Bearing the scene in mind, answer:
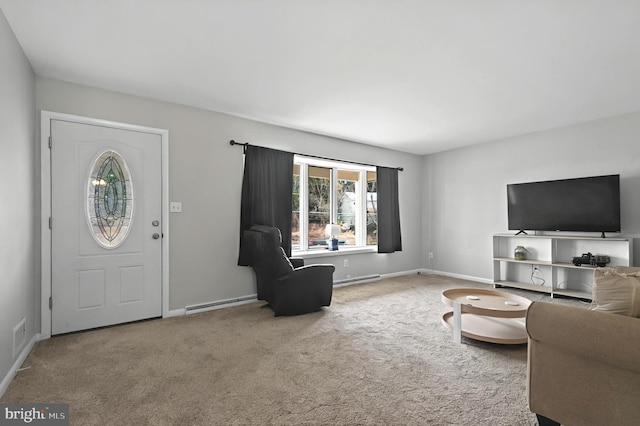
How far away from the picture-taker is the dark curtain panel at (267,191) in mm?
4168

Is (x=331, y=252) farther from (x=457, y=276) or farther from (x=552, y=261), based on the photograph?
(x=552, y=261)

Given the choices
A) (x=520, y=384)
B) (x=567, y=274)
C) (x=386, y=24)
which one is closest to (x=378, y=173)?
(x=567, y=274)

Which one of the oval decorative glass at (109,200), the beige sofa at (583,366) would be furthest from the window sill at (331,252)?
the beige sofa at (583,366)

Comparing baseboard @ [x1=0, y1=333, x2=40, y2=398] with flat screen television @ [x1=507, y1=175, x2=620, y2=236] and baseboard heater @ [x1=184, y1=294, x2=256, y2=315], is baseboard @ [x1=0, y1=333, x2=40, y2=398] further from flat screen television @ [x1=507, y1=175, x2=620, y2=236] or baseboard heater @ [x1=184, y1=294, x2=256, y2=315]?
flat screen television @ [x1=507, y1=175, x2=620, y2=236]

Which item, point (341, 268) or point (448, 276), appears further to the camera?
point (448, 276)

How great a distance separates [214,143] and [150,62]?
4.26 ft

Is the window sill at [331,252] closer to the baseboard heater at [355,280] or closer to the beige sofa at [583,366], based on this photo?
the baseboard heater at [355,280]

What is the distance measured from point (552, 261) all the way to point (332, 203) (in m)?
3.38

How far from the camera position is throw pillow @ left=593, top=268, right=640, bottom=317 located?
1.46m

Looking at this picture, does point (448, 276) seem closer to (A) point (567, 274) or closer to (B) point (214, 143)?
(A) point (567, 274)

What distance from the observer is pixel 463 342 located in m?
2.87

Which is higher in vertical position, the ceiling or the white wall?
the ceiling

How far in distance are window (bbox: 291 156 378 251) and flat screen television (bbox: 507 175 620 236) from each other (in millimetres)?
2314

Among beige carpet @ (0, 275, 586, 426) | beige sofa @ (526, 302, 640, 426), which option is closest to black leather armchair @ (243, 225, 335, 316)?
beige carpet @ (0, 275, 586, 426)
